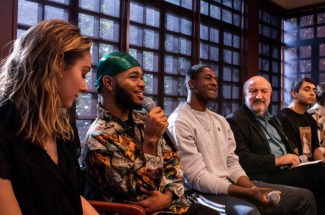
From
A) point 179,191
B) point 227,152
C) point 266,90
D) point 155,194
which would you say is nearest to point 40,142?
point 155,194

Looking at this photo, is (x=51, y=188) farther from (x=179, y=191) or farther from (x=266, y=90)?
(x=266, y=90)

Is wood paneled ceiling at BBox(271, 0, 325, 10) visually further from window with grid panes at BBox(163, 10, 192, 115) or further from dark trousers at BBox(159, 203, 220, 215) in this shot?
dark trousers at BBox(159, 203, 220, 215)

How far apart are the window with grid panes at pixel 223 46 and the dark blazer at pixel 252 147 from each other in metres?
1.40

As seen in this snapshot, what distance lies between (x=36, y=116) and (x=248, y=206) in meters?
1.42

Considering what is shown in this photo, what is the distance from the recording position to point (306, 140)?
10.9ft

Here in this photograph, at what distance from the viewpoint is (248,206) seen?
1.82 metres

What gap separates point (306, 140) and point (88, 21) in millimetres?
2731

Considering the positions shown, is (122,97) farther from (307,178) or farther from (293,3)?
(293,3)

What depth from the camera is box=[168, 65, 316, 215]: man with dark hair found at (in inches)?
74.9

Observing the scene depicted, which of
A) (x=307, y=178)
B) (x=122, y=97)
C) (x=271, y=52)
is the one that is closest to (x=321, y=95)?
(x=307, y=178)

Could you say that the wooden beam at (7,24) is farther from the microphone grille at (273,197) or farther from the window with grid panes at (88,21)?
the microphone grille at (273,197)

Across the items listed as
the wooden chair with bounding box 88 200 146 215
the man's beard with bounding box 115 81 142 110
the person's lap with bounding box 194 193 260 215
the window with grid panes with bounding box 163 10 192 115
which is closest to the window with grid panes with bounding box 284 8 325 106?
the window with grid panes with bounding box 163 10 192 115

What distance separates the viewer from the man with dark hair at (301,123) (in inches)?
127

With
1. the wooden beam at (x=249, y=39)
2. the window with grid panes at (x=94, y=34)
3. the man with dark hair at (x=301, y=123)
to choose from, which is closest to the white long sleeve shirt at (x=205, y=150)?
the window with grid panes at (x=94, y=34)
